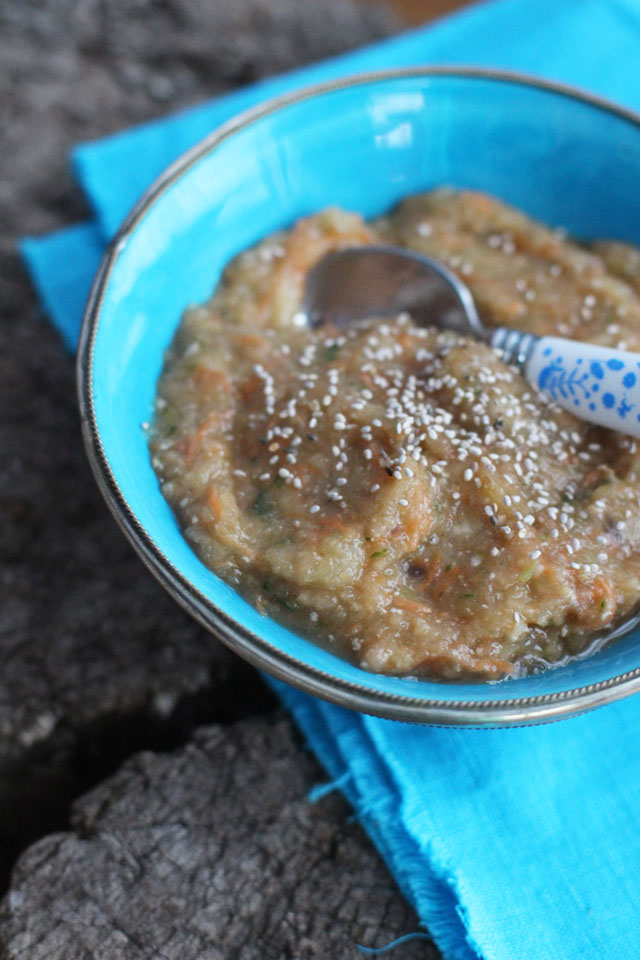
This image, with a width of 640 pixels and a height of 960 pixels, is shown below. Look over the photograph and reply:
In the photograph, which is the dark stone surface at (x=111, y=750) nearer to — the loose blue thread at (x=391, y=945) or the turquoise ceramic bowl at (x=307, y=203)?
the loose blue thread at (x=391, y=945)

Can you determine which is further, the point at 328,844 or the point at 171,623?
the point at 171,623

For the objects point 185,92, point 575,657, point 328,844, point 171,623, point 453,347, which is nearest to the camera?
point 575,657

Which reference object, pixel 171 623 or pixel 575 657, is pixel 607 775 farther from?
pixel 171 623

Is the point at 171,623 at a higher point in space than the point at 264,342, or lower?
lower

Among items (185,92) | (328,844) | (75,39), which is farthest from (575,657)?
(75,39)

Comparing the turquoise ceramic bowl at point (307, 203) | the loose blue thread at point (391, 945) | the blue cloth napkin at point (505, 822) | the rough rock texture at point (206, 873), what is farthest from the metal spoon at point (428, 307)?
the loose blue thread at point (391, 945)

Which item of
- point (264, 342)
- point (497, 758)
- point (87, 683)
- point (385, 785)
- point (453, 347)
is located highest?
point (453, 347)

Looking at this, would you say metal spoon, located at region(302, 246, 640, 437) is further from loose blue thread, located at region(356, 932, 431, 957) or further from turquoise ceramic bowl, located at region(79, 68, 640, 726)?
loose blue thread, located at region(356, 932, 431, 957)

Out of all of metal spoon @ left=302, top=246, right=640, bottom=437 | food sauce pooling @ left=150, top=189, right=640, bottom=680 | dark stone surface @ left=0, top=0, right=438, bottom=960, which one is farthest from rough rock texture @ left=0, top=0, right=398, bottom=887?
metal spoon @ left=302, top=246, right=640, bottom=437
